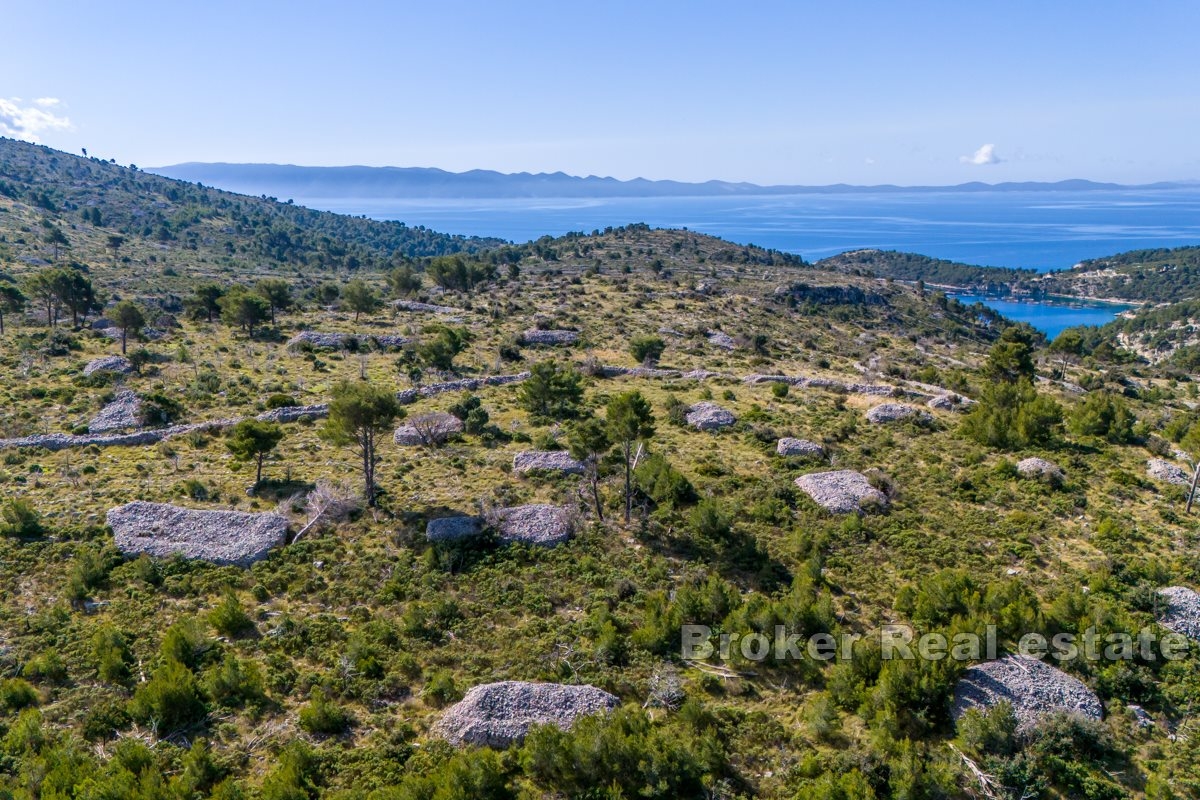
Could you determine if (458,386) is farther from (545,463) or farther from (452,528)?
(452,528)

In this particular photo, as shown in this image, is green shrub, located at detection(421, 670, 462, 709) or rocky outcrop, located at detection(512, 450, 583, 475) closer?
green shrub, located at detection(421, 670, 462, 709)

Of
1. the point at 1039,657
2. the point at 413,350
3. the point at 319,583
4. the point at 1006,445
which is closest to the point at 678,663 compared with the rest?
the point at 1039,657

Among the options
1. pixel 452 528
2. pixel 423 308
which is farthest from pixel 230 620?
pixel 423 308

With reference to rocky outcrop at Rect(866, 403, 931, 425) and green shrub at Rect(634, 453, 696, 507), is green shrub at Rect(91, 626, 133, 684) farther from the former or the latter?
rocky outcrop at Rect(866, 403, 931, 425)

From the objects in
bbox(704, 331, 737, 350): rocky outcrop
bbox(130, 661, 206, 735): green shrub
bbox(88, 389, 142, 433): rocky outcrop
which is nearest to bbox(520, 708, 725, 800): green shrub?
bbox(130, 661, 206, 735): green shrub

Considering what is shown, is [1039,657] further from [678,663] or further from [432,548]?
[432,548]
